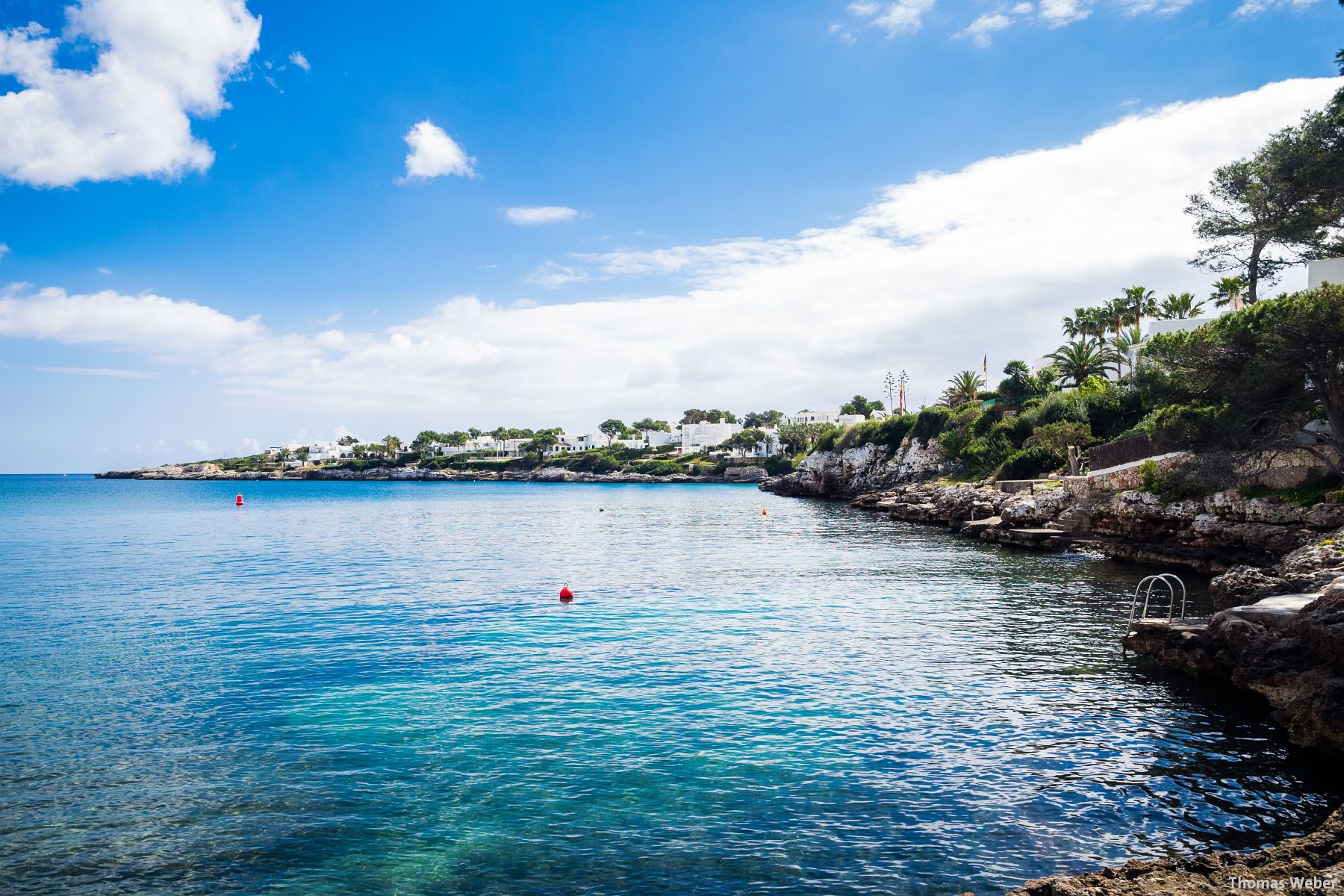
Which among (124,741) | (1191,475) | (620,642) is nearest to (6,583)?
(124,741)

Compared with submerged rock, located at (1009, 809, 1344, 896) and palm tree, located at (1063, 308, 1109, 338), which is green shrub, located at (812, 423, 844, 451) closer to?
palm tree, located at (1063, 308, 1109, 338)

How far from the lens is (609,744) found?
46.9 feet

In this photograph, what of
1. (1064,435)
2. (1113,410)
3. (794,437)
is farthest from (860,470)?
(794,437)

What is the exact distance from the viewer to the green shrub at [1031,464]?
6681 cm

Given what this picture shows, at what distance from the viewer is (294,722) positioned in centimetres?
1576

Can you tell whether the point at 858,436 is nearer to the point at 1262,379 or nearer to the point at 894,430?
the point at 894,430

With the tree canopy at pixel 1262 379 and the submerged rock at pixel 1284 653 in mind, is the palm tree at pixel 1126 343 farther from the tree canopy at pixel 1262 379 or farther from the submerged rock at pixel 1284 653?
the submerged rock at pixel 1284 653

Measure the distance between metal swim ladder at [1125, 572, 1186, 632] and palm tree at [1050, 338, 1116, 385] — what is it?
53306mm

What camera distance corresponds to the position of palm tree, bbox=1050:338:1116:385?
78750 mm

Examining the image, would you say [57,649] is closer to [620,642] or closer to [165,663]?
[165,663]

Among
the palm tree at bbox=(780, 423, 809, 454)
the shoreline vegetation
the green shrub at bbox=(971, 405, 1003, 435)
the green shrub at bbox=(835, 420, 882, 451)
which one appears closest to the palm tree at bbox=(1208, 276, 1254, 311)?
the shoreline vegetation

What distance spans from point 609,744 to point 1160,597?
23.6 meters

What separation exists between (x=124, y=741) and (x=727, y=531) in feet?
164

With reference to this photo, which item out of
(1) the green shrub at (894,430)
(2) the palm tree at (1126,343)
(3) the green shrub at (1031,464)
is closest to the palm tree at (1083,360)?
(2) the palm tree at (1126,343)
